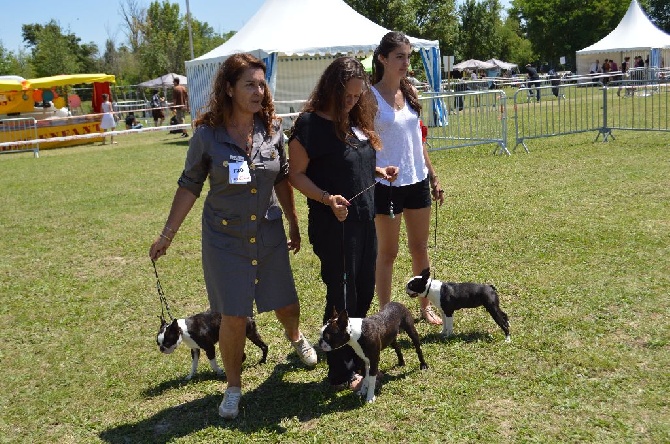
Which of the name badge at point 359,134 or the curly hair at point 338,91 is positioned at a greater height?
the curly hair at point 338,91

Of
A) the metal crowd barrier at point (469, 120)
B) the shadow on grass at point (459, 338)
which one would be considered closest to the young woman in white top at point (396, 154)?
the shadow on grass at point (459, 338)

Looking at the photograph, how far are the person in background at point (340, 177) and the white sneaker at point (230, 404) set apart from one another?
600mm

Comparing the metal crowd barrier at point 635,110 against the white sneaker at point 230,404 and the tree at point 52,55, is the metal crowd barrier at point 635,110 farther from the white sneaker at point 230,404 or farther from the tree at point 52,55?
the tree at point 52,55

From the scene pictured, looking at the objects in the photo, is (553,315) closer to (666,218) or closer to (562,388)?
(562,388)

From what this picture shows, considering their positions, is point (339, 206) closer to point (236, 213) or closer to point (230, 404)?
point (236, 213)

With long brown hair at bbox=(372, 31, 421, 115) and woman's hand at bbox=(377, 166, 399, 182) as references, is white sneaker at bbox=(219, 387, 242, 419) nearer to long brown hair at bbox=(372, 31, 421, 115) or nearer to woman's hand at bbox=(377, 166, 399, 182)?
woman's hand at bbox=(377, 166, 399, 182)

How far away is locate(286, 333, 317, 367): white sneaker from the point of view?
15.5ft

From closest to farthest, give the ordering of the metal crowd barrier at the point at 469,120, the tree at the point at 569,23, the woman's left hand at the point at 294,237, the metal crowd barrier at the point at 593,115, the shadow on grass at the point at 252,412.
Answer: the shadow on grass at the point at 252,412
the woman's left hand at the point at 294,237
the metal crowd barrier at the point at 469,120
the metal crowd barrier at the point at 593,115
the tree at the point at 569,23

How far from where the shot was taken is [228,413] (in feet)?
13.6

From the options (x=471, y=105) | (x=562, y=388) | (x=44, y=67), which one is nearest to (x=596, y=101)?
(x=471, y=105)

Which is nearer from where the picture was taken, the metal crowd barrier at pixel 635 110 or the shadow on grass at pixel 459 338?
the shadow on grass at pixel 459 338

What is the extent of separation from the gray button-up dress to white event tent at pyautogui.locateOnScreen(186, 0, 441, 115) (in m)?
16.8

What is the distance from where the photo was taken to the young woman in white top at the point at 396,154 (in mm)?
4785

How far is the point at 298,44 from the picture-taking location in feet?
70.0
